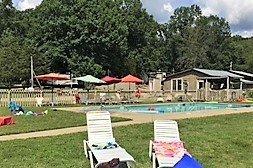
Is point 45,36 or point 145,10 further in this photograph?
point 145,10

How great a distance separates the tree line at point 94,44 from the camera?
171ft

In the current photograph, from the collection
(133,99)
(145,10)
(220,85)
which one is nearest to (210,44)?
(145,10)

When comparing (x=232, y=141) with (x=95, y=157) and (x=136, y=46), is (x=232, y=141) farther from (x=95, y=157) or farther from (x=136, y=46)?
(x=136, y=46)

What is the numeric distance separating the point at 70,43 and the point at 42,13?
6958 millimetres

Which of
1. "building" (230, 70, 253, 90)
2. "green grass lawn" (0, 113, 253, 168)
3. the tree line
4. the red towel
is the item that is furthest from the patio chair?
"building" (230, 70, 253, 90)

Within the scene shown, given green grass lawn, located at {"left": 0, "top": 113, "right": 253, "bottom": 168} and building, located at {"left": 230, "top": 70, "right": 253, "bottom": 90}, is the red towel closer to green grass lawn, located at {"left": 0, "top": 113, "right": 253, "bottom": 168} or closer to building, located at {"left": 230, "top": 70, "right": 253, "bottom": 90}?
green grass lawn, located at {"left": 0, "top": 113, "right": 253, "bottom": 168}

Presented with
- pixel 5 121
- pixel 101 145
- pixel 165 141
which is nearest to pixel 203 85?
pixel 5 121

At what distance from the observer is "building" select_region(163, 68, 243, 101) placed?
138 ft

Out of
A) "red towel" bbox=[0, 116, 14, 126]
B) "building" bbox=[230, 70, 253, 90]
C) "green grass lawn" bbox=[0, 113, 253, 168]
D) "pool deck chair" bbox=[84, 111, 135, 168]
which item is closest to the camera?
"pool deck chair" bbox=[84, 111, 135, 168]

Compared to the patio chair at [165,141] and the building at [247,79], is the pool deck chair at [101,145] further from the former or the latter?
the building at [247,79]

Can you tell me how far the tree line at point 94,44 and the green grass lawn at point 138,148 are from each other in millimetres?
35346

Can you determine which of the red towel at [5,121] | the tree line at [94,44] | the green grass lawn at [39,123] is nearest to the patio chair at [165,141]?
the green grass lawn at [39,123]

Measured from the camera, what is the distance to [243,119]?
19781 millimetres

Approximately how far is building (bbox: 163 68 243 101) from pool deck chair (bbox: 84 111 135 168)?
30498 mm
